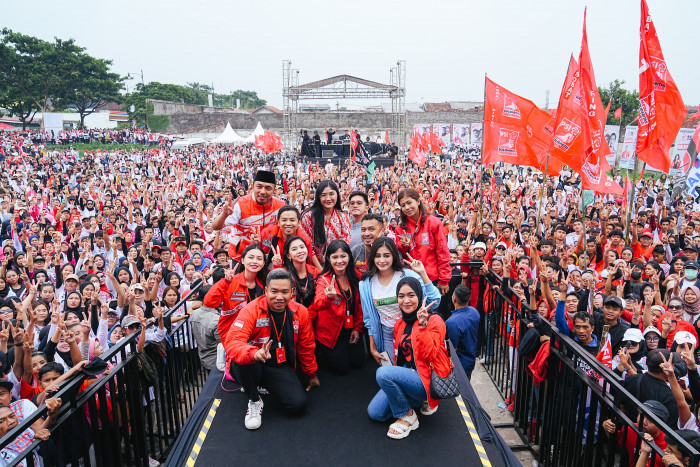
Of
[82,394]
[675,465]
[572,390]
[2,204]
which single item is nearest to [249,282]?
[82,394]

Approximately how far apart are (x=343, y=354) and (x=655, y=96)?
6.41 metres

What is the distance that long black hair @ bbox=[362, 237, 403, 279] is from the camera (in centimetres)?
430

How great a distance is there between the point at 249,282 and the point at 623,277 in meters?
5.18

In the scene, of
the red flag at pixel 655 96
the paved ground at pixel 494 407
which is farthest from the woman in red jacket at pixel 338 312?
the red flag at pixel 655 96

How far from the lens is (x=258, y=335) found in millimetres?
4027

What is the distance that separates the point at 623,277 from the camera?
649cm

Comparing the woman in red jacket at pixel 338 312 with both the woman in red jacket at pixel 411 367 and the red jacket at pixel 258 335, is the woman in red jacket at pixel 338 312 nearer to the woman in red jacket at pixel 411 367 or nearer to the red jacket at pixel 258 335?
the red jacket at pixel 258 335

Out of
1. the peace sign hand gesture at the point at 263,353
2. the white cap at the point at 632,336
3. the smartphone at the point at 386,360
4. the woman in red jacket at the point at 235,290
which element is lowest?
the smartphone at the point at 386,360

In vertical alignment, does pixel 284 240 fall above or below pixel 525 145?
below

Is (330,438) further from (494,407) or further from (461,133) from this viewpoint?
(461,133)

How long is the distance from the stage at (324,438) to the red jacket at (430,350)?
396mm

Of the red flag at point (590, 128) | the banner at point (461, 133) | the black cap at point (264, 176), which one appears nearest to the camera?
the black cap at point (264, 176)

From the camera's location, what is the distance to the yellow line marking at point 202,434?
137 inches

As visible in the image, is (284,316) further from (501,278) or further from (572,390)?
(501,278)
